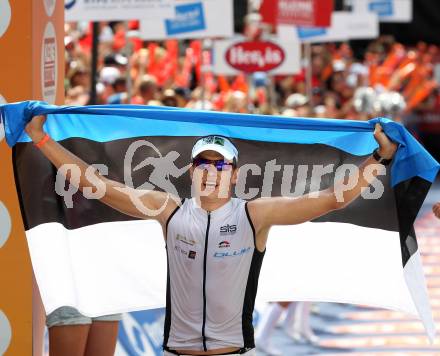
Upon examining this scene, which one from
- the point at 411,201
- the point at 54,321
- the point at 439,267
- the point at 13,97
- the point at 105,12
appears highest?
the point at 105,12

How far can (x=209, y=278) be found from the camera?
6.34 meters

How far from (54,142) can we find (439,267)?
11.7 m

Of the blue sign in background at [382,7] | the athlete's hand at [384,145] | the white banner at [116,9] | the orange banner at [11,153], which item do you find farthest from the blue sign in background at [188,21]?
the blue sign in background at [382,7]

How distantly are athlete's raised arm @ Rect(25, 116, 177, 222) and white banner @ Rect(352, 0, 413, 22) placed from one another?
22.2m

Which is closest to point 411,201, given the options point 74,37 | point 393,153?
point 393,153

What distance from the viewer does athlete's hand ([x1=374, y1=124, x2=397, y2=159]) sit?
641 centimetres

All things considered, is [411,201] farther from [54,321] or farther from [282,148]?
[54,321]

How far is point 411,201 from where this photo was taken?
6.91m

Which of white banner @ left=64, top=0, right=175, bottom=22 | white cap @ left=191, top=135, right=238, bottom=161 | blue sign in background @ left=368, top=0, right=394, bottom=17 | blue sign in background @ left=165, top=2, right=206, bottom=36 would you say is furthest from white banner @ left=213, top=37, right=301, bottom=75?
blue sign in background @ left=368, top=0, right=394, bottom=17

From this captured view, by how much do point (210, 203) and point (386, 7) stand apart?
2356 centimetres

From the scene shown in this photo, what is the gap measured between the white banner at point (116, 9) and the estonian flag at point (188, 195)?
4330 millimetres

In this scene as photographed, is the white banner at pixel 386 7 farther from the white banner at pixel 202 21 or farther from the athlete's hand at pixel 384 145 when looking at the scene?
the athlete's hand at pixel 384 145

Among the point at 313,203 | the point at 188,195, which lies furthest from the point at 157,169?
the point at 313,203

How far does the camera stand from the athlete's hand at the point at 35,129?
6578mm
